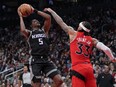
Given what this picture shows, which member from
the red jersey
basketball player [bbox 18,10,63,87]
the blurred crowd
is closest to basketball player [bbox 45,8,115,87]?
the red jersey

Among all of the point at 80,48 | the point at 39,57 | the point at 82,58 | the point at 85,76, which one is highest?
the point at 80,48

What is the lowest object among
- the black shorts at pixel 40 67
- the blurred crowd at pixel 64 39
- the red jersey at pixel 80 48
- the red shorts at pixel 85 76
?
the blurred crowd at pixel 64 39

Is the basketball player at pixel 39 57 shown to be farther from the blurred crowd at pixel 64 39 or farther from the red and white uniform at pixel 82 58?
the blurred crowd at pixel 64 39

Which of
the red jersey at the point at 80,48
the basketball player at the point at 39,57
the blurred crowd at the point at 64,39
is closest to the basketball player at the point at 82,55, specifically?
the red jersey at the point at 80,48

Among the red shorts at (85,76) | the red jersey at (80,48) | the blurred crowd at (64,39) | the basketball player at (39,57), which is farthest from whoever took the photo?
the blurred crowd at (64,39)

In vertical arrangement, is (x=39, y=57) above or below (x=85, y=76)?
below

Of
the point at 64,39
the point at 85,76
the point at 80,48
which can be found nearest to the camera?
the point at 85,76

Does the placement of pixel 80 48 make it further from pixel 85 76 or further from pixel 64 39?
pixel 64 39

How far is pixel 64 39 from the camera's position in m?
26.5

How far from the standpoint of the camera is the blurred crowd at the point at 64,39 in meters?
21.4

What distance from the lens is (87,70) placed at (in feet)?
32.2

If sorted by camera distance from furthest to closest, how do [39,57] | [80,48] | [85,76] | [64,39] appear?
[64,39] → [39,57] → [80,48] → [85,76]

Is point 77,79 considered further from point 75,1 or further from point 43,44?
point 75,1

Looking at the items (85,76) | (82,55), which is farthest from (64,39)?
(85,76)
